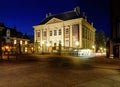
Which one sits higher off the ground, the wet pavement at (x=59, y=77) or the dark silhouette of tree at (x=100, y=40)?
the dark silhouette of tree at (x=100, y=40)

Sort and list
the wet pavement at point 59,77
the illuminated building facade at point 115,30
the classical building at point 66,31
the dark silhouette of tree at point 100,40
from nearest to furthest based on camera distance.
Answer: the wet pavement at point 59,77
the illuminated building facade at point 115,30
the classical building at point 66,31
the dark silhouette of tree at point 100,40

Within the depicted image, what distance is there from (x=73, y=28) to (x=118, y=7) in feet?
57.9

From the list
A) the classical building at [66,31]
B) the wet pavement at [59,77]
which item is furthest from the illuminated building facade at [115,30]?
the classical building at [66,31]

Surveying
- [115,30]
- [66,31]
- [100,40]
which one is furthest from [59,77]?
Answer: [100,40]

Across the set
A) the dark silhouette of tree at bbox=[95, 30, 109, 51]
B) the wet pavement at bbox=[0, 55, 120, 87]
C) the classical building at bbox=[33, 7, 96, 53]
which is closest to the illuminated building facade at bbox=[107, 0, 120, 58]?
the wet pavement at bbox=[0, 55, 120, 87]

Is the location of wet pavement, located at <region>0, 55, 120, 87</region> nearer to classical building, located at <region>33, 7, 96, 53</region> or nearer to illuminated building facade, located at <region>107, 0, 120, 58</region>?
illuminated building facade, located at <region>107, 0, 120, 58</region>

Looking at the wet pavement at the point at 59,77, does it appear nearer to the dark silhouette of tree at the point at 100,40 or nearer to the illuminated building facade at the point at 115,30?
the illuminated building facade at the point at 115,30

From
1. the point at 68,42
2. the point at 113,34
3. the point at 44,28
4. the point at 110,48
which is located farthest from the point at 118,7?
the point at 44,28

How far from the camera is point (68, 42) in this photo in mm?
41031

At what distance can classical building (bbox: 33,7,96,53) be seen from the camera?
128 feet

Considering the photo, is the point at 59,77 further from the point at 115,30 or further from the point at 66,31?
the point at 66,31

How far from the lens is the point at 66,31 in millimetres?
41438

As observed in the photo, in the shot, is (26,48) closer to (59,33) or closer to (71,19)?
(59,33)

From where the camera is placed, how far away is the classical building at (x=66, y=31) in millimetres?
39094
